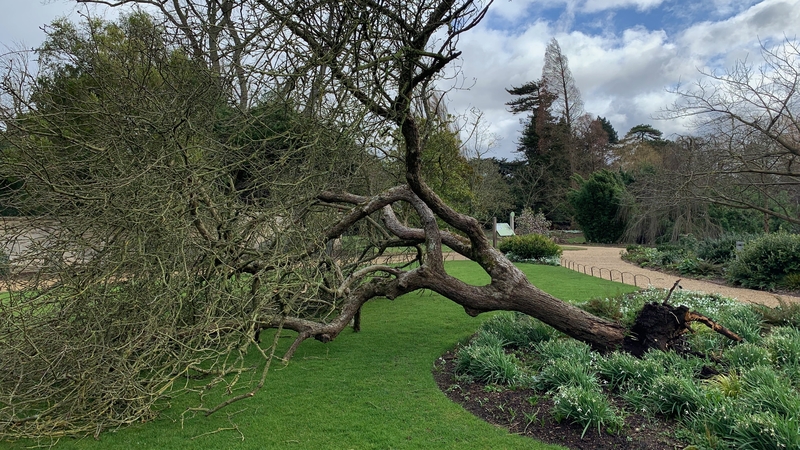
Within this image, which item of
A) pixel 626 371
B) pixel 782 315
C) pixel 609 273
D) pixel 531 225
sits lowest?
pixel 609 273

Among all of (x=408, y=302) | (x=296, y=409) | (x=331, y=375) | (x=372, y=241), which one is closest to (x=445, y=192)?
(x=408, y=302)

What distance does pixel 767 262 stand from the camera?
31.9 feet

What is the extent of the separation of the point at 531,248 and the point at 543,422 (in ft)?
41.8

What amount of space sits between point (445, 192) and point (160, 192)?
35.5 feet

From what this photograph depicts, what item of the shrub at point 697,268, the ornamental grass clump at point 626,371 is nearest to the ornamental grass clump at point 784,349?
the ornamental grass clump at point 626,371

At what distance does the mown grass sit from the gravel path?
5.07 metres

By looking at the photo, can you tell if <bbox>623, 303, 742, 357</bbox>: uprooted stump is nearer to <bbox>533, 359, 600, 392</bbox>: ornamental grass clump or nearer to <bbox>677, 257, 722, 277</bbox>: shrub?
<bbox>533, 359, 600, 392</bbox>: ornamental grass clump

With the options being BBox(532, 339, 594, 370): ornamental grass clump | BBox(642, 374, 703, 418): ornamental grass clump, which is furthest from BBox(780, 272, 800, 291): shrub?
BBox(642, 374, 703, 418): ornamental grass clump

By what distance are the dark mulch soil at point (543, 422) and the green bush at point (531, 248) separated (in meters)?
11.9

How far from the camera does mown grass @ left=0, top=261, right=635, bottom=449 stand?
3314 millimetres

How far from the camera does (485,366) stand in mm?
4445

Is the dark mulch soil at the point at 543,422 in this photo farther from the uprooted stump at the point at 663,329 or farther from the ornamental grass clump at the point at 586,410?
the uprooted stump at the point at 663,329

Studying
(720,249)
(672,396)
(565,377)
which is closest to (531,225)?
(720,249)

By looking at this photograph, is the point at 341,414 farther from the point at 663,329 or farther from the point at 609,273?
the point at 609,273
